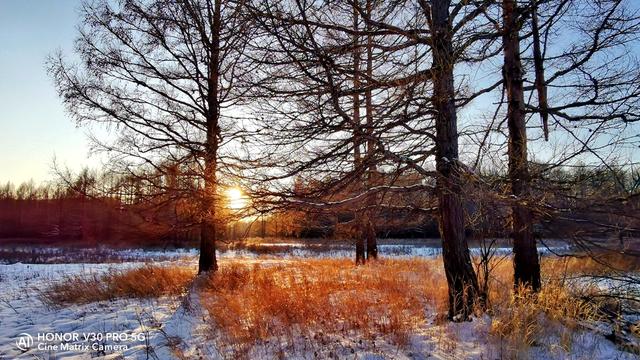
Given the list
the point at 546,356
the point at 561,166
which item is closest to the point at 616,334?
the point at 546,356

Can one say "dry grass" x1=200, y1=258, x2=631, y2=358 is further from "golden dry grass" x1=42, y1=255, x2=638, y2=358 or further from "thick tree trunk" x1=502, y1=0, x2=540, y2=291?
"thick tree trunk" x1=502, y1=0, x2=540, y2=291

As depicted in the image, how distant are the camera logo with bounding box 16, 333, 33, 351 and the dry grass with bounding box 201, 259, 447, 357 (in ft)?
7.15

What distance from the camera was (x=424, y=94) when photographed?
4.59 meters

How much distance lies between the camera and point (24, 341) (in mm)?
5465

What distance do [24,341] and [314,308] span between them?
12.2 feet

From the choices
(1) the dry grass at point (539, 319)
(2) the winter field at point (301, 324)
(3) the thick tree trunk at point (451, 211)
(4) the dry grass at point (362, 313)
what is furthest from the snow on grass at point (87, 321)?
(1) the dry grass at point (539, 319)

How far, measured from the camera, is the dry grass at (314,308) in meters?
4.66

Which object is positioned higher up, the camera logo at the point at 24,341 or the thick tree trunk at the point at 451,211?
the thick tree trunk at the point at 451,211

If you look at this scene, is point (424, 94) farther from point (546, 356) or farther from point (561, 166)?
point (546, 356)

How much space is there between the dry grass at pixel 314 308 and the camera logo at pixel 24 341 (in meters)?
2.18

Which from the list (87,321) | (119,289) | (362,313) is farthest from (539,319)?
(119,289)

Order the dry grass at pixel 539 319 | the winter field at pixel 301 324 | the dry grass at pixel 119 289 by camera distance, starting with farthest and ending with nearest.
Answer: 1. the dry grass at pixel 119 289
2. the winter field at pixel 301 324
3. the dry grass at pixel 539 319

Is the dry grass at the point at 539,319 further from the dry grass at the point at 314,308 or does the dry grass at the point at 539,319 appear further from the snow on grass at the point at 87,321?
the snow on grass at the point at 87,321

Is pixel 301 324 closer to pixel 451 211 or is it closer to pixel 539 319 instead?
pixel 451 211
